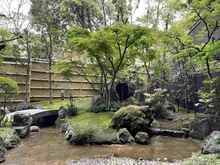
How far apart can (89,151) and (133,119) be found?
1946mm

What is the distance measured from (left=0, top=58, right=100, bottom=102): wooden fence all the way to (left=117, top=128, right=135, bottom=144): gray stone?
5751mm

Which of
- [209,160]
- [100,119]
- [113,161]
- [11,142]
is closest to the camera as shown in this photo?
[209,160]

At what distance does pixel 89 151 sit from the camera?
16.2 ft

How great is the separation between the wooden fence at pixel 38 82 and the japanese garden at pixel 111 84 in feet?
0.21

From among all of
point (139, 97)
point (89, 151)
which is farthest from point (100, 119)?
point (139, 97)

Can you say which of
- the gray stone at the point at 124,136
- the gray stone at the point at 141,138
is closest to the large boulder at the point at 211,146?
the gray stone at the point at 141,138

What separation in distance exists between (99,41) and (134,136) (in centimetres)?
379

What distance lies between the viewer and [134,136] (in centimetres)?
598

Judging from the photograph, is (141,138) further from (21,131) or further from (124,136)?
(21,131)

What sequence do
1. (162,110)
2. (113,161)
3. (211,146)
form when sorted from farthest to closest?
1. (162,110)
2. (113,161)
3. (211,146)

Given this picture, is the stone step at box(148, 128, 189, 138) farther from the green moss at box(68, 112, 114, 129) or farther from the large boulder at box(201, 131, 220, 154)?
the large boulder at box(201, 131, 220, 154)

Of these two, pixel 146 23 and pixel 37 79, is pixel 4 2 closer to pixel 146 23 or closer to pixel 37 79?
pixel 37 79

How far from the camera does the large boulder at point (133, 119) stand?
6.12 metres

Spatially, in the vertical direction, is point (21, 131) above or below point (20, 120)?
below
